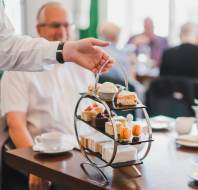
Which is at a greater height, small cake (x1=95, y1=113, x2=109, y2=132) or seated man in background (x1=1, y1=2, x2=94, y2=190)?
small cake (x1=95, y1=113, x2=109, y2=132)

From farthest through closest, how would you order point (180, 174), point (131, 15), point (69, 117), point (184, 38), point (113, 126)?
point (131, 15)
point (184, 38)
point (69, 117)
point (180, 174)
point (113, 126)

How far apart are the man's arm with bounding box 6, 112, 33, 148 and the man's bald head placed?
0.53 m

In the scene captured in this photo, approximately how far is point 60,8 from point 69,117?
2.20 ft

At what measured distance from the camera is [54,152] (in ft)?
5.67

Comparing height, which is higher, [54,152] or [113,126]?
[113,126]

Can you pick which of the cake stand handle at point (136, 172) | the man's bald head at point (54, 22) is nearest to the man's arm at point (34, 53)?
the cake stand handle at point (136, 172)

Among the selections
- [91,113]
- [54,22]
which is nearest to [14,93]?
[54,22]

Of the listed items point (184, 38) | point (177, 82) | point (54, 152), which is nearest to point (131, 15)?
point (184, 38)

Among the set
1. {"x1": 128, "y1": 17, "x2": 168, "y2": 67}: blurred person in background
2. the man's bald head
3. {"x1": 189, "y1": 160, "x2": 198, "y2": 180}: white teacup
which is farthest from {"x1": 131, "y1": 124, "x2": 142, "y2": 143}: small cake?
{"x1": 128, "y1": 17, "x2": 168, "y2": 67}: blurred person in background

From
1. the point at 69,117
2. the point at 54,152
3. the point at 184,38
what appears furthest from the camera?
the point at 184,38

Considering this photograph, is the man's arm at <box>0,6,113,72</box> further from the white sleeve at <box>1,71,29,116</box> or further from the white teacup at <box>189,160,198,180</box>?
the white sleeve at <box>1,71,29,116</box>

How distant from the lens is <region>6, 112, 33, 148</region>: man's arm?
2.27 metres

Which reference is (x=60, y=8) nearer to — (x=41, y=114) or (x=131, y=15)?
(x=41, y=114)

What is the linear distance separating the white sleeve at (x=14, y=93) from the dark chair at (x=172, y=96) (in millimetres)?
1792
